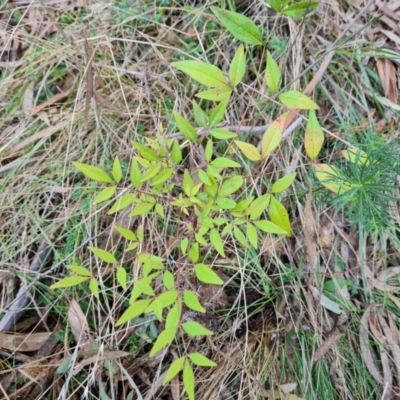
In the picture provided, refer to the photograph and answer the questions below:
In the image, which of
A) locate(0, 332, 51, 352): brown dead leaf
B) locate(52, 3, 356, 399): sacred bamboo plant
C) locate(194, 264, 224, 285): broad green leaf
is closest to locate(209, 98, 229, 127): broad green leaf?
locate(52, 3, 356, 399): sacred bamboo plant

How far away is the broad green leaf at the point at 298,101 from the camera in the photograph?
37.8 inches

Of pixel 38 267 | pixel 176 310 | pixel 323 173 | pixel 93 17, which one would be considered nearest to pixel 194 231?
pixel 176 310

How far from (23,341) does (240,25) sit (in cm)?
105

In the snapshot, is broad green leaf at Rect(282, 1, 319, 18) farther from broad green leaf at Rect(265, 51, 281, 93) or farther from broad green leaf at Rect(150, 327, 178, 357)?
broad green leaf at Rect(150, 327, 178, 357)

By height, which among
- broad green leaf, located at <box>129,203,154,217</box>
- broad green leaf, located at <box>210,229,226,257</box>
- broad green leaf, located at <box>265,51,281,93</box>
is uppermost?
broad green leaf, located at <box>265,51,281,93</box>

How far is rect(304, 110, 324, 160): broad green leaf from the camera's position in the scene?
1004mm

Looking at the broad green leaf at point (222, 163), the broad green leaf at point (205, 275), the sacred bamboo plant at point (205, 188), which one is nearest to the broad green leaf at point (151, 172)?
the sacred bamboo plant at point (205, 188)

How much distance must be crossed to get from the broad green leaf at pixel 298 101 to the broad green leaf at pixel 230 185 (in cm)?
20

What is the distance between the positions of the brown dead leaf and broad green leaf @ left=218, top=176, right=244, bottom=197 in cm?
70

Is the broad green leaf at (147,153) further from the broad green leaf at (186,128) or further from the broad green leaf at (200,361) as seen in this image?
the broad green leaf at (200,361)

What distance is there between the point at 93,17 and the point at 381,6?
947 millimetres

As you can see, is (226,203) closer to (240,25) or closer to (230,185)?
(230,185)

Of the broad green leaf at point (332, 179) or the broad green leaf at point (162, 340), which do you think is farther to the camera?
the broad green leaf at point (332, 179)

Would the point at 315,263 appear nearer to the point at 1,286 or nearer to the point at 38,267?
the point at 38,267
